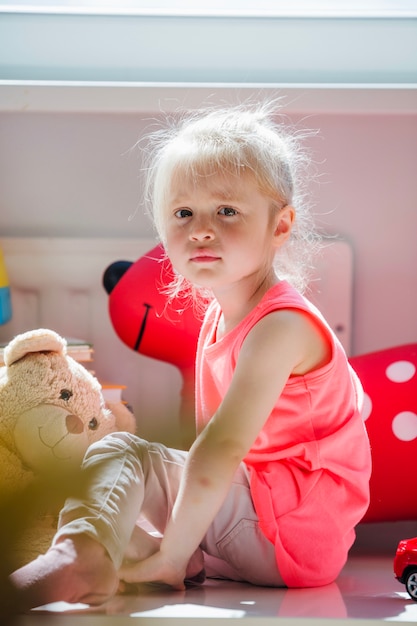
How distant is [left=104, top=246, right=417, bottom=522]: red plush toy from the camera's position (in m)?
1.11

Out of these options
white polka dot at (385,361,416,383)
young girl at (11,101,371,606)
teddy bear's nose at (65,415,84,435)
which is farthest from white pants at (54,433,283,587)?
white polka dot at (385,361,416,383)

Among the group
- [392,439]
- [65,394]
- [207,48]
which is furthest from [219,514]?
[207,48]

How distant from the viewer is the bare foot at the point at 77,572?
57cm

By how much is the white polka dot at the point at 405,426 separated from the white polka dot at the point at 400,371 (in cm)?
5

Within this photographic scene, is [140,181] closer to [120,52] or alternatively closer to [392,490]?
[120,52]

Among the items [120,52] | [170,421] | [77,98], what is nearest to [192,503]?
[170,421]

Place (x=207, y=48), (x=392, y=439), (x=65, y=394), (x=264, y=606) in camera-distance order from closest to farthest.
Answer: (x=264, y=606) < (x=65, y=394) < (x=392, y=439) < (x=207, y=48)

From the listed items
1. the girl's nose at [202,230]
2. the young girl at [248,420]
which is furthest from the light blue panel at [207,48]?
the girl's nose at [202,230]

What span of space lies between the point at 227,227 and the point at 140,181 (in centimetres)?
60

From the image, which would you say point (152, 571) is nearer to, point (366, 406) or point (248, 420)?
point (248, 420)

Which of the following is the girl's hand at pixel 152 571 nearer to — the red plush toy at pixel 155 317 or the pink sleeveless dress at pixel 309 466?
the pink sleeveless dress at pixel 309 466

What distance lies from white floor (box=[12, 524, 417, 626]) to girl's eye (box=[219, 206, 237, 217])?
384 millimetres

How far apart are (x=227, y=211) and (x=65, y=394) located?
280 mm

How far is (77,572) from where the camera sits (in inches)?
24.0
